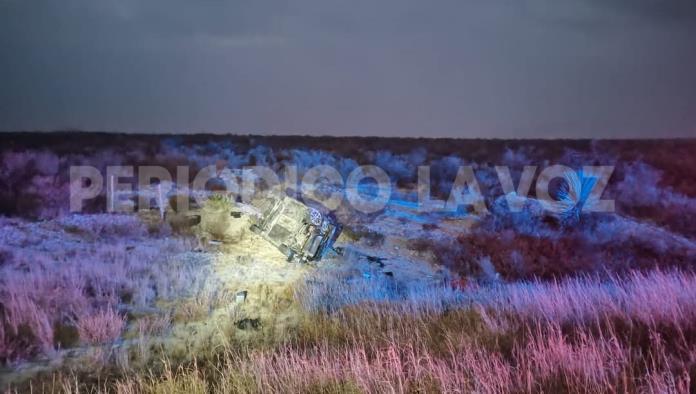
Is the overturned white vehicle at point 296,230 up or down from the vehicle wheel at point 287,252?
up

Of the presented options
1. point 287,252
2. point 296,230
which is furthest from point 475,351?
point 296,230

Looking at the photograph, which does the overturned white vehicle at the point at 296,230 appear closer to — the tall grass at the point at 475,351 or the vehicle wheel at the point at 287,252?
the vehicle wheel at the point at 287,252

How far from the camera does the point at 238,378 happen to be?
484 cm

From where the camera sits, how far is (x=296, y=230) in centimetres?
1199

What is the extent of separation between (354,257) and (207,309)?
16.2 feet

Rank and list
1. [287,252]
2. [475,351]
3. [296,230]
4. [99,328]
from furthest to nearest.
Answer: [296,230] → [287,252] → [99,328] → [475,351]

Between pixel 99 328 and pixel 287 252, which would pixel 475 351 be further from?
pixel 287 252

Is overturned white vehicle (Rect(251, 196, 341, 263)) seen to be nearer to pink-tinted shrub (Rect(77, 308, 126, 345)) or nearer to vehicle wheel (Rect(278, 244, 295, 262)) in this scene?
vehicle wheel (Rect(278, 244, 295, 262))

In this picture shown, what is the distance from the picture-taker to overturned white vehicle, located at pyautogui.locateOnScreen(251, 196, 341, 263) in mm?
11484

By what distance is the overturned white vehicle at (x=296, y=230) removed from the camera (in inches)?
452

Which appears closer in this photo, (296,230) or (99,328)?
(99,328)

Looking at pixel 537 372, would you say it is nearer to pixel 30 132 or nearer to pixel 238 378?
pixel 238 378

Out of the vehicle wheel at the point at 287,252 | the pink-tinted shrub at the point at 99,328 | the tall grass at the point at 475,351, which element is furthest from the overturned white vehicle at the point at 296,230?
the pink-tinted shrub at the point at 99,328

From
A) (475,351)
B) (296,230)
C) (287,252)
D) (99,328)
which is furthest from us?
(296,230)
